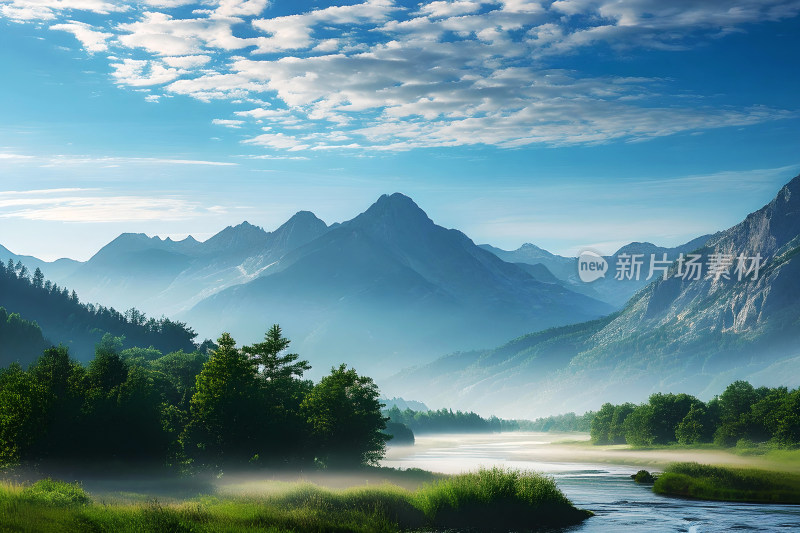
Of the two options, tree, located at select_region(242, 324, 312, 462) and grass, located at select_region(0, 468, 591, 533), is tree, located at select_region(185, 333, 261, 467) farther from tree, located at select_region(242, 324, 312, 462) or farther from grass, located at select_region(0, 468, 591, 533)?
grass, located at select_region(0, 468, 591, 533)

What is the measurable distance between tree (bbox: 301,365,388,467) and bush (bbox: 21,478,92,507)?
5276cm

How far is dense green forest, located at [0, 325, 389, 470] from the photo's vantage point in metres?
96.3

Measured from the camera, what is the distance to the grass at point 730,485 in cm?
11800

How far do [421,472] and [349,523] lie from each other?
62.5m

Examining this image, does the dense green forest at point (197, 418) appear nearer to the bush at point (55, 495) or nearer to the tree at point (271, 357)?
the tree at point (271, 357)

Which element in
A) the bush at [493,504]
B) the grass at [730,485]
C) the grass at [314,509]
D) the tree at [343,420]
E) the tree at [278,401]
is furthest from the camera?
the tree at [343,420]

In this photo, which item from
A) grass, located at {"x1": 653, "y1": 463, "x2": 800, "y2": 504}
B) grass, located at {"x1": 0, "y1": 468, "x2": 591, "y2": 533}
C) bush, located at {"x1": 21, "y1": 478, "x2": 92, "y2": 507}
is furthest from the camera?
grass, located at {"x1": 653, "y1": 463, "x2": 800, "y2": 504}

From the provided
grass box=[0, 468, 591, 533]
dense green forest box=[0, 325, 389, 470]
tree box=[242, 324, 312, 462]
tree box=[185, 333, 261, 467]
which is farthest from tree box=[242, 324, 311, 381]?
grass box=[0, 468, 591, 533]

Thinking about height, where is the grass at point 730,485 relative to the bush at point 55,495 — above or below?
below

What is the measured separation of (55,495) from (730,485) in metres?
105

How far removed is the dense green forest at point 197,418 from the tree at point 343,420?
0.17m

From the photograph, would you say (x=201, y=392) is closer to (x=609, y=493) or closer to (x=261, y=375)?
(x=261, y=375)

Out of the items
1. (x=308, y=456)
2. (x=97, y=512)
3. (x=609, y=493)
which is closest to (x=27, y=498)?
(x=97, y=512)

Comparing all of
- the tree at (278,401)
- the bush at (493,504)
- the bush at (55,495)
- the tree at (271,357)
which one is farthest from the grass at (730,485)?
the bush at (55,495)
